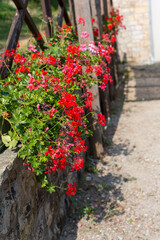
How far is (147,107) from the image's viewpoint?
607cm

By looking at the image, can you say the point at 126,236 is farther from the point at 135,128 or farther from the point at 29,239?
the point at 135,128

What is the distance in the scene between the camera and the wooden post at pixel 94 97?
371 centimetres

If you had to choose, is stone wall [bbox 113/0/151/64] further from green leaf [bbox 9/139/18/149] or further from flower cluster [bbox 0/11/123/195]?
green leaf [bbox 9/139/18/149]

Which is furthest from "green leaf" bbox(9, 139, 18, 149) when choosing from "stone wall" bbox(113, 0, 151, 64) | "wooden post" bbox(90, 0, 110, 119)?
"stone wall" bbox(113, 0, 151, 64)

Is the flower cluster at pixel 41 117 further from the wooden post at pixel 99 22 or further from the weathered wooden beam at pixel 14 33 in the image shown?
the wooden post at pixel 99 22

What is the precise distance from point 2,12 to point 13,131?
26.7 feet

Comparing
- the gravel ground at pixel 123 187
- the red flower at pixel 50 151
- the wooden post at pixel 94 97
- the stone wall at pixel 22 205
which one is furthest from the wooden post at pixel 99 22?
the red flower at pixel 50 151

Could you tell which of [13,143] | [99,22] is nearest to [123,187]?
[13,143]

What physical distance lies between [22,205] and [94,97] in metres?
2.24

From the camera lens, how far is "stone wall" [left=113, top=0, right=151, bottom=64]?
30.7 ft

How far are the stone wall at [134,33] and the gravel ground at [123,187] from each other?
4.63 meters

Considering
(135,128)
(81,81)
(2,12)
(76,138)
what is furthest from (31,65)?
(2,12)

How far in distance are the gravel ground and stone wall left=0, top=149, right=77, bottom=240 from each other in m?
0.47

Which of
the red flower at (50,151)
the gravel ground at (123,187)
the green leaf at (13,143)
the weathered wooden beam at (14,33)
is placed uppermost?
the weathered wooden beam at (14,33)
